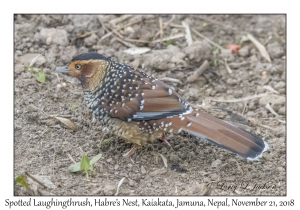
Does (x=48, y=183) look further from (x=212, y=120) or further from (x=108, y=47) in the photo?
(x=108, y=47)

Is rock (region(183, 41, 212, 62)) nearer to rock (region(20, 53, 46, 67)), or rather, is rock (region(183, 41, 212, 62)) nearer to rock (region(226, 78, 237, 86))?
rock (region(226, 78, 237, 86))

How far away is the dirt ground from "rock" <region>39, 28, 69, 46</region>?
0.01 metres

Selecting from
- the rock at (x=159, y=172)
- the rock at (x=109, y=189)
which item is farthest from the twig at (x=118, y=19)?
the rock at (x=109, y=189)

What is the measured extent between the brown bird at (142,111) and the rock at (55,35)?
1461mm

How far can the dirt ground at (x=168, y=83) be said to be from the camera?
5637 millimetres

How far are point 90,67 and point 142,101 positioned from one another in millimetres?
817

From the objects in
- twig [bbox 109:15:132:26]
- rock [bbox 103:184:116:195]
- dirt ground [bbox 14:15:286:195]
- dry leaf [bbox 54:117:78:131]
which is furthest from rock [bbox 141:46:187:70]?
rock [bbox 103:184:116:195]

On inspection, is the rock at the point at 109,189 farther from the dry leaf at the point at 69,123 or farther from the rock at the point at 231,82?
the rock at the point at 231,82

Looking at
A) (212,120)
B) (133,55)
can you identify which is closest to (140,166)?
(212,120)

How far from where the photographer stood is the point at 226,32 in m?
8.43

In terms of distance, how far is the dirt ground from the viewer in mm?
5637

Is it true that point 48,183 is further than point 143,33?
No

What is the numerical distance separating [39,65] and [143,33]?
1.65 m

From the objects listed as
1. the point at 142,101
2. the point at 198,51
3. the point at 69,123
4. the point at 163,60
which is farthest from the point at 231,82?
the point at 69,123
